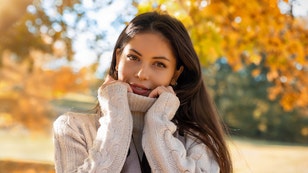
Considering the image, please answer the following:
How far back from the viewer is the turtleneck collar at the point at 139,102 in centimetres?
223

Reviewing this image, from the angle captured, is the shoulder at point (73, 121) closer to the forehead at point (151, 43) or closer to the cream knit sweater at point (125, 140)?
the cream knit sweater at point (125, 140)

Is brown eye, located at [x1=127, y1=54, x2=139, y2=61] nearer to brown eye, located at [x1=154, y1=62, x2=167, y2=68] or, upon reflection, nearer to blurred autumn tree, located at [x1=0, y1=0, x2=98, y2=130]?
brown eye, located at [x1=154, y1=62, x2=167, y2=68]

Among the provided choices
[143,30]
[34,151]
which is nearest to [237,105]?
[34,151]

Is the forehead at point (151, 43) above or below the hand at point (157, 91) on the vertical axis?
above

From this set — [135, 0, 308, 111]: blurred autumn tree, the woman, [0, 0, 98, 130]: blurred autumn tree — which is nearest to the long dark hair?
the woman

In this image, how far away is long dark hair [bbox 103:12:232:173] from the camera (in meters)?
2.36

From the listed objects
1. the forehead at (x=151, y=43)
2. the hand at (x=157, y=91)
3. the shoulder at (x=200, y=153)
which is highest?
the forehead at (x=151, y=43)

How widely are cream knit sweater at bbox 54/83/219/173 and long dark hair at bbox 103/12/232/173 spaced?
10 cm

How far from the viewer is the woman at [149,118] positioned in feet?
6.75

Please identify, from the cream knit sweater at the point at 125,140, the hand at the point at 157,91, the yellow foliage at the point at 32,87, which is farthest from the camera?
the yellow foliage at the point at 32,87

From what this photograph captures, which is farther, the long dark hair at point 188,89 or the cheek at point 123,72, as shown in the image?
the long dark hair at point 188,89

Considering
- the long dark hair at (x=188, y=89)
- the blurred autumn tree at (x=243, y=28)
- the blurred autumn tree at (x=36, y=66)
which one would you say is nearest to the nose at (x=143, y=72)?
the long dark hair at (x=188, y=89)

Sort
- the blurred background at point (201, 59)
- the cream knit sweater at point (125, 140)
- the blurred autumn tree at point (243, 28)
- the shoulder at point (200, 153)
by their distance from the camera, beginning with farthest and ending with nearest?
the blurred autumn tree at point (243, 28)
the blurred background at point (201, 59)
the shoulder at point (200, 153)
the cream knit sweater at point (125, 140)

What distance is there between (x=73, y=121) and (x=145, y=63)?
38 cm
